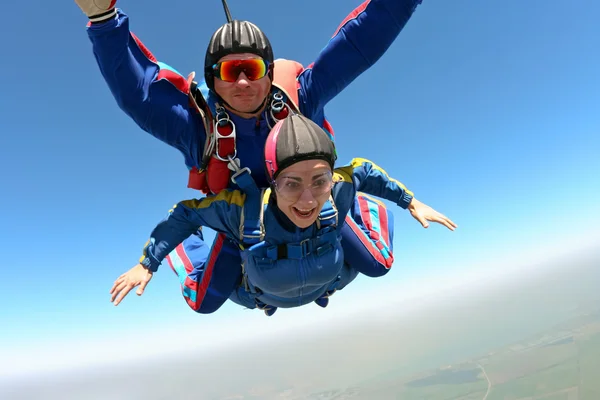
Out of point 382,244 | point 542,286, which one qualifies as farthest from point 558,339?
point 542,286

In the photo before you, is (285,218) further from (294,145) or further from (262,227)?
(294,145)

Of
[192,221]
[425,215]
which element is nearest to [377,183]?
[425,215]

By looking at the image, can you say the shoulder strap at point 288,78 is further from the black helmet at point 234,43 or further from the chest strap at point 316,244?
the chest strap at point 316,244

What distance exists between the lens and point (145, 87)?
5.16ft

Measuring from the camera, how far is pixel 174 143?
174 centimetres

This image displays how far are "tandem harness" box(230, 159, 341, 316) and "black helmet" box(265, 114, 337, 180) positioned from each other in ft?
0.47

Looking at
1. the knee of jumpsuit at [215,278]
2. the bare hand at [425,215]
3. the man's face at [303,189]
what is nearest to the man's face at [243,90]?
the man's face at [303,189]

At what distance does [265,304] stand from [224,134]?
1180 millimetres

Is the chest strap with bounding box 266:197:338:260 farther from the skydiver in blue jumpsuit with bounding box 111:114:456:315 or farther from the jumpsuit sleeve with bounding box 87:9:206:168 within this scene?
the jumpsuit sleeve with bounding box 87:9:206:168

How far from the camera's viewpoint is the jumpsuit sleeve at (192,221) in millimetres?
1615

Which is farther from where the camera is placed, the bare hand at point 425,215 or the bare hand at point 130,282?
the bare hand at point 425,215

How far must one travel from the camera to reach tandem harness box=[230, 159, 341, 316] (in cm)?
159

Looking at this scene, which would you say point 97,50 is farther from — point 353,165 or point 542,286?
point 542,286

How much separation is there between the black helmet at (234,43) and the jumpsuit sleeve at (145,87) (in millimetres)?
203
